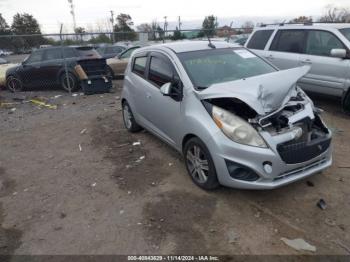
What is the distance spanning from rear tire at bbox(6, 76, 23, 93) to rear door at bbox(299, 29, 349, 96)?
9633 mm

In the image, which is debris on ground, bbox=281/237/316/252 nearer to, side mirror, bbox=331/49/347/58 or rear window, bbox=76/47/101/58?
side mirror, bbox=331/49/347/58

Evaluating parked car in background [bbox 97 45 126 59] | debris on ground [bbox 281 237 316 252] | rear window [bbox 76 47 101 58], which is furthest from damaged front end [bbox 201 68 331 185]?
parked car in background [bbox 97 45 126 59]

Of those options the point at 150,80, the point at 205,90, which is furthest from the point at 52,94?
the point at 205,90

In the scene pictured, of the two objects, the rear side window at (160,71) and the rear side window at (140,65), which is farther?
the rear side window at (140,65)

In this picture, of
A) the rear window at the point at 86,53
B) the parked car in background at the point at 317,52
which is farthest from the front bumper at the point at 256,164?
the rear window at the point at 86,53

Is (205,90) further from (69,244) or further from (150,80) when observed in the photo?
(69,244)

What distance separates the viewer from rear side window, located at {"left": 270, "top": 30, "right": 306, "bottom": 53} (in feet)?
23.5

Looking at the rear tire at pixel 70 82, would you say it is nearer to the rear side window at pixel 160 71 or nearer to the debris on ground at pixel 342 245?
the rear side window at pixel 160 71

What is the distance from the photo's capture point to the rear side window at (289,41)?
23.5ft

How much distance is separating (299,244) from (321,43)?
5.05 m

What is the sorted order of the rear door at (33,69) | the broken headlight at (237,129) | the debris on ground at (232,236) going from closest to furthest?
the debris on ground at (232,236)
the broken headlight at (237,129)
the rear door at (33,69)

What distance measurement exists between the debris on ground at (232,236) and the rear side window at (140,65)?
10.1ft

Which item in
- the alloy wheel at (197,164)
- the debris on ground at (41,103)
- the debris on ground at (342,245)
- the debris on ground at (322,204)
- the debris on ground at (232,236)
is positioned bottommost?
the debris on ground at (232,236)

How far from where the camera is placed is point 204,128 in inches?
146
